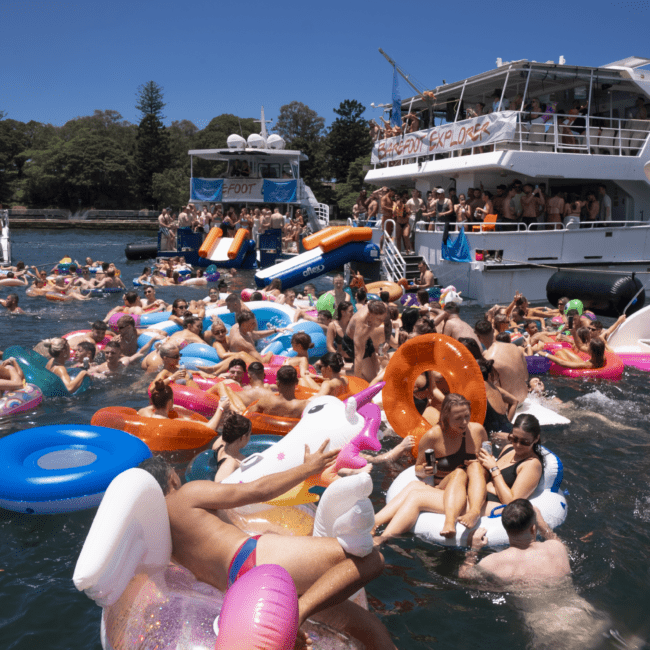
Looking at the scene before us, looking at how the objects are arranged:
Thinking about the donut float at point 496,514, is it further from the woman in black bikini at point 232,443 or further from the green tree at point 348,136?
the green tree at point 348,136

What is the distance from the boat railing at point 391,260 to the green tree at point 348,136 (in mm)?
33762

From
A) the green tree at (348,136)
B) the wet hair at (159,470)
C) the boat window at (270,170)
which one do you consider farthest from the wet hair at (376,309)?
the green tree at (348,136)

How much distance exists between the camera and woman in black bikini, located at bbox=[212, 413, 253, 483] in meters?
4.41

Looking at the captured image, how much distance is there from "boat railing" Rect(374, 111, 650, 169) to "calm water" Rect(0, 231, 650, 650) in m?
9.81

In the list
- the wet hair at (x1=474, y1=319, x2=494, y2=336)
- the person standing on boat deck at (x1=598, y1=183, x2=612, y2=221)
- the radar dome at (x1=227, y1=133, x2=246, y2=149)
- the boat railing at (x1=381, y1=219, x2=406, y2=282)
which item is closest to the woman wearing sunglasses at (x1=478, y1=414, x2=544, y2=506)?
the wet hair at (x1=474, y1=319, x2=494, y2=336)

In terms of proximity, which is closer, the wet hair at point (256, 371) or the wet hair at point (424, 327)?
the wet hair at point (256, 371)

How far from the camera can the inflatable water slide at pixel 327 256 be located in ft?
Result: 52.7

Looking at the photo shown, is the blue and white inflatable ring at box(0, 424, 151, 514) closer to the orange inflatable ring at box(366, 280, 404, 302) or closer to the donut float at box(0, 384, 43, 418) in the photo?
the donut float at box(0, 384, 43, 418)

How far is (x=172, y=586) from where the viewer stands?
293 cm

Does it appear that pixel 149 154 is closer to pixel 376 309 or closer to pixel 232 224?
pixel 232 224

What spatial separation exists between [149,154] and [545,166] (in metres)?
44.6

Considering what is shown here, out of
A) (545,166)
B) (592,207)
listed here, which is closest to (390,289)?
(545,166)

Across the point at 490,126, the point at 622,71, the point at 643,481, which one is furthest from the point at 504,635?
the point at 622,71

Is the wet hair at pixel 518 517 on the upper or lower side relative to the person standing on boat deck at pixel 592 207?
lower
